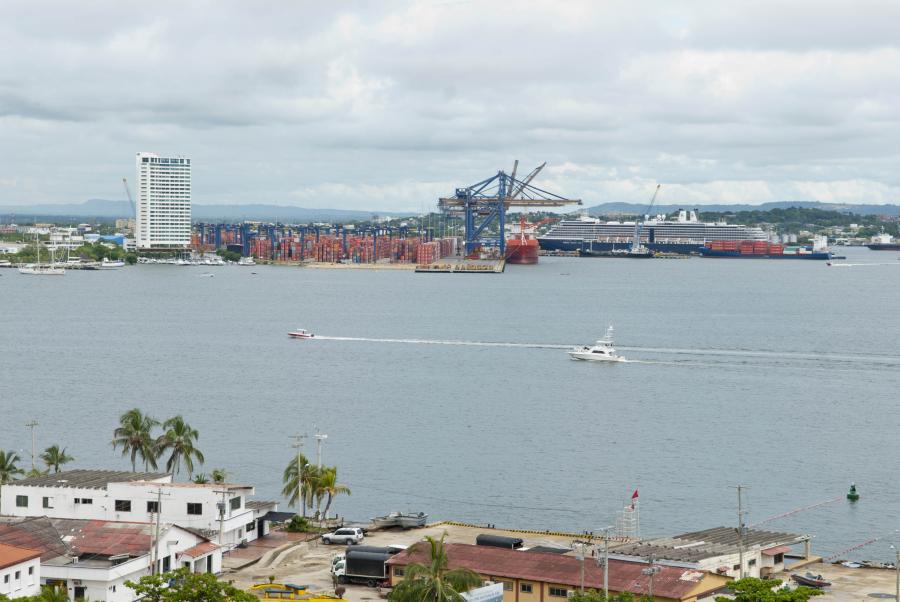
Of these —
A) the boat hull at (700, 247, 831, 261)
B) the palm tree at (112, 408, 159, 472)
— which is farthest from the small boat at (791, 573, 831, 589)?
the boat hull at (700, 247, 831, 261)

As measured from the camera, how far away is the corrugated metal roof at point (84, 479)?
21.2 metres

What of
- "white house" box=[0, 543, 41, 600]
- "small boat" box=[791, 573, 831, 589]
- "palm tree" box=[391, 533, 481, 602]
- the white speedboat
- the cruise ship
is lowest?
"small boat" box=[791, 573, 831, 589]

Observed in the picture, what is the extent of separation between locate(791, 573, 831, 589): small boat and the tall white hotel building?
459 ft

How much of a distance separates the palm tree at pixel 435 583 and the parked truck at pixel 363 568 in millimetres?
2912

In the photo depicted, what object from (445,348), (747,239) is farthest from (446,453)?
(747,239)

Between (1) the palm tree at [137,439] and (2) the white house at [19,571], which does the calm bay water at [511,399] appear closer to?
(1) the palm tree at [137,439]

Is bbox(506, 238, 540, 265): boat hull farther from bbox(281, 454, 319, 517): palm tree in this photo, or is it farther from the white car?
the white car

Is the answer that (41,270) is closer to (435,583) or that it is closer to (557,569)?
(557,569)

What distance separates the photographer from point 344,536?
70.7 feet

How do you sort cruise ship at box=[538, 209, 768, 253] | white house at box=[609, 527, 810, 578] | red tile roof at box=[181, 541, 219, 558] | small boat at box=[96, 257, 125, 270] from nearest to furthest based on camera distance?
white house at box=[609, 527, 810, 578] → red tile roof at box=[181, 541, 219, 558] → small boat at box=[96, 257, 125, 270] → cruise ship at box=[538, 209, 768, 253]

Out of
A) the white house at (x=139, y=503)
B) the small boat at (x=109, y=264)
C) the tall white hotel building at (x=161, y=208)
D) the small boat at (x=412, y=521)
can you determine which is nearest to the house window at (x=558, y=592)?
the white house at (x=139, y=503)

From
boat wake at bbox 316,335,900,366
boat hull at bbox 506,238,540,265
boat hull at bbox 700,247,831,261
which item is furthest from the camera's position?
boat hull at bbox 700,247,831,261

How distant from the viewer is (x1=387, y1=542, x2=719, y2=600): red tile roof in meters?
17.1

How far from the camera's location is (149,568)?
59.1ft
